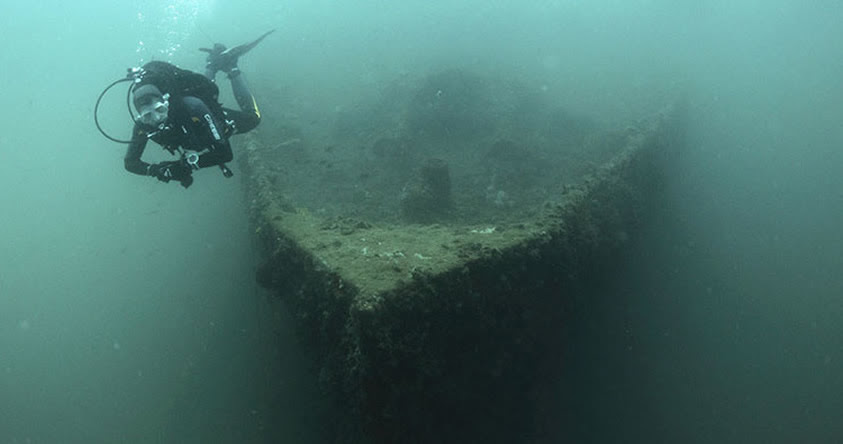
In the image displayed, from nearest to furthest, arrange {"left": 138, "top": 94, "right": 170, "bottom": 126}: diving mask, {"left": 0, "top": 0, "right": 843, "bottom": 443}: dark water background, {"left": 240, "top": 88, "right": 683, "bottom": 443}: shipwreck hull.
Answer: {"left": 240, "top": 88, "right": 683, "bottom": 443}: shipwreck hull < {"left": 138, "top": 94, "right": 170, "bottom": 126}: diving mask < {"left": 0, "top": 0, "right": 843, "bottom": 443}: dark water background

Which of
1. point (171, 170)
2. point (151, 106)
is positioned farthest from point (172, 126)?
point (171, 170)

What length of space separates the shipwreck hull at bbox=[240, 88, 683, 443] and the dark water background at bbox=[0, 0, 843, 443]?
43.0 inches

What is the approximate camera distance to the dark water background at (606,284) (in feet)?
20.6

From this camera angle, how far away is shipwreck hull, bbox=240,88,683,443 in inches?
122

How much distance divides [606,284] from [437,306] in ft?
10.4

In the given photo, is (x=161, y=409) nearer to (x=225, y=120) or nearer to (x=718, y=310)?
(x=225, y=120)

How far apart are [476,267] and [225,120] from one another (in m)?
3.33

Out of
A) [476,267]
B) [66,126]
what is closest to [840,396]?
[476,267]

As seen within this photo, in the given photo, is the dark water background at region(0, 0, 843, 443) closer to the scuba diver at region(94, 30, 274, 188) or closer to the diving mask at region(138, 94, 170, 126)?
the scuba diver at region(94, 30, 274, 188)

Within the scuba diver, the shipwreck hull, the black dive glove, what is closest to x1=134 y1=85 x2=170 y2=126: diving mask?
the scuba diver

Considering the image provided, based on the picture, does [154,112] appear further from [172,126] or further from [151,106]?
[172,126]

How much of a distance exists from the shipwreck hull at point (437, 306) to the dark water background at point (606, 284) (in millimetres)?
1091

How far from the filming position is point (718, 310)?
7137 mm

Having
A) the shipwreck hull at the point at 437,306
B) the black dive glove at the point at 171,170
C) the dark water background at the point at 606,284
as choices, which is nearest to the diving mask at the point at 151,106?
the black dive glove at the point at 171,170
